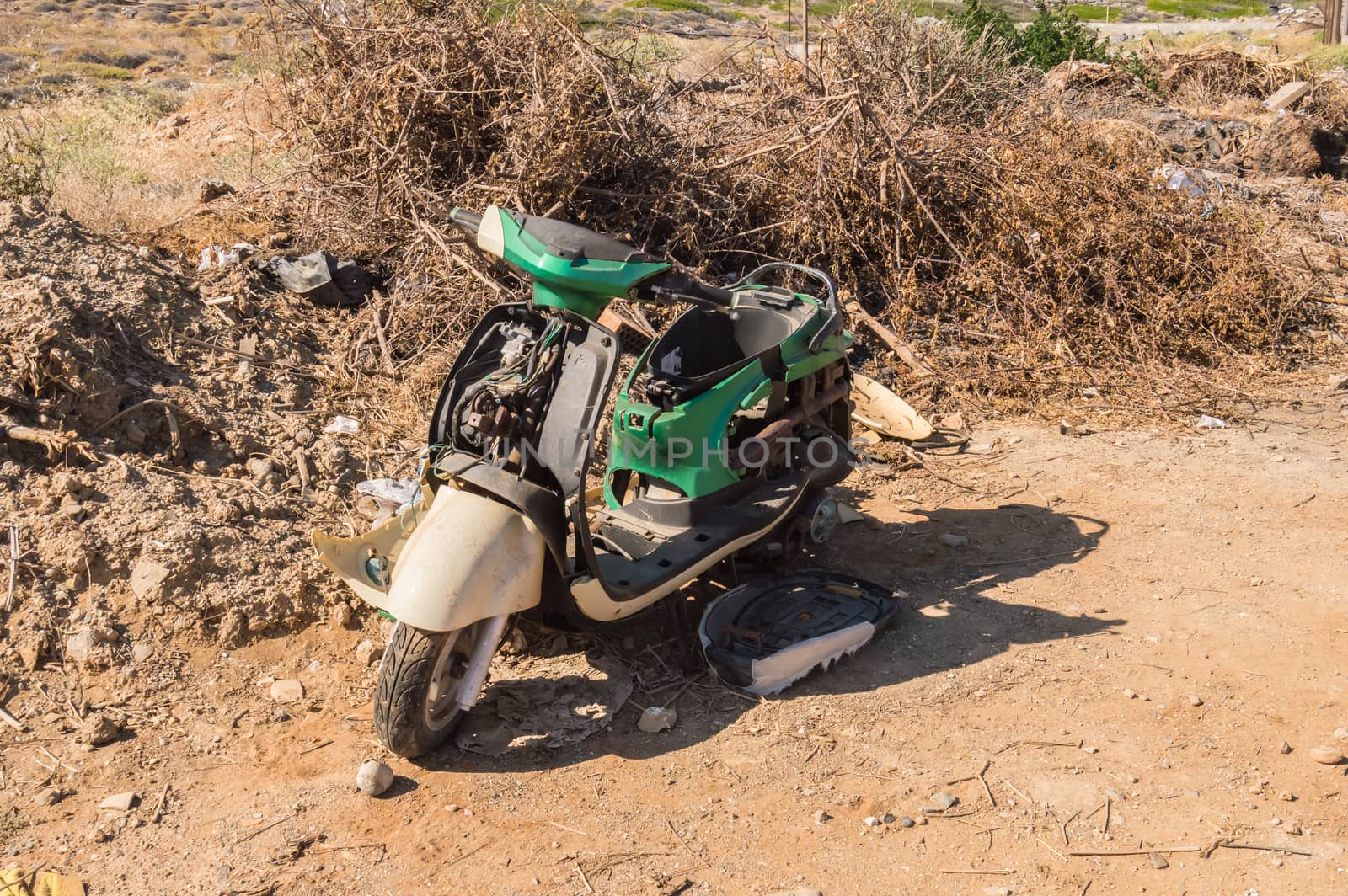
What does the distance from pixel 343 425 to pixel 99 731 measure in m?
2.14

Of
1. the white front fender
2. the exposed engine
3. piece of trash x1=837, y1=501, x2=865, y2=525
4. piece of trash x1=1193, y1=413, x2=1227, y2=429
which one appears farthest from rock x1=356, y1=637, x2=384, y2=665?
piece of trash x1=1193, y1=413, x2=1227, y2=429

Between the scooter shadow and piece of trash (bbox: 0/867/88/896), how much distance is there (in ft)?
3.12

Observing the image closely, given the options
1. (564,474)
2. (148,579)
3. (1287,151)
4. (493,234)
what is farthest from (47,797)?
(1287,151)

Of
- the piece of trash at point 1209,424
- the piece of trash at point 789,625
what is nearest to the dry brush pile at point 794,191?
the piece of trash at point 1209,424

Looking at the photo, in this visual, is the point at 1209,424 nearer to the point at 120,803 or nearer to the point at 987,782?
the point at 987,782

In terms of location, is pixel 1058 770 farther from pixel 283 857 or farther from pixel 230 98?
pixel 230 98

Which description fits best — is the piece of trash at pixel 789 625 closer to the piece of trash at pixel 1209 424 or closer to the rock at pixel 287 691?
the rock at pixel 287 691

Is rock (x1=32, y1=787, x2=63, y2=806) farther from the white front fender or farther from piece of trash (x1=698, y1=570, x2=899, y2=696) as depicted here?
piece of trash (x1=698, y1=570, x2=899, y2=696)

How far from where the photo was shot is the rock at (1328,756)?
127 inches

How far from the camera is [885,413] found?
5879 mm

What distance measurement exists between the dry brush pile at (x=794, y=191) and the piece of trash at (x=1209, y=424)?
691 mm

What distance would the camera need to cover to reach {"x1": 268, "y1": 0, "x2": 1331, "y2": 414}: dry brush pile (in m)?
6.39

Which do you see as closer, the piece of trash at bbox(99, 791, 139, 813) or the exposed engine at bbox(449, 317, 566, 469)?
the piece of trash at bbox(99, 791, 139, 813)

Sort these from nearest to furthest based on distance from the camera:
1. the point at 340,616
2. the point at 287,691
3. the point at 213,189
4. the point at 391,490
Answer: the point at 287,691 < the point at 340,616 < the point at 391,490 < the point at 213,189
